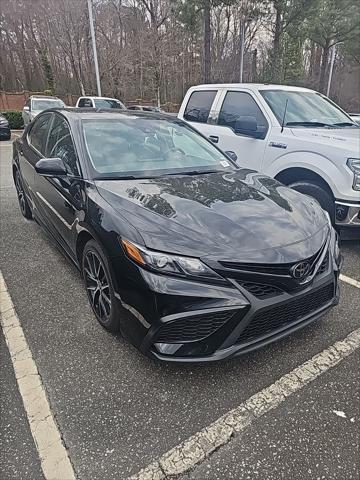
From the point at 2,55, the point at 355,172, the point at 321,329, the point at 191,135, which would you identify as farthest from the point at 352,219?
the point at 2,55

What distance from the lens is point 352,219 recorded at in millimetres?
3814

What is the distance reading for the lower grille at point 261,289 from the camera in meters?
1.98

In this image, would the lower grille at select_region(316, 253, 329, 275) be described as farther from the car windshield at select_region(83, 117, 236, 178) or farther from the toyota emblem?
the car windshield at select_region(83, 117, 236, 178)

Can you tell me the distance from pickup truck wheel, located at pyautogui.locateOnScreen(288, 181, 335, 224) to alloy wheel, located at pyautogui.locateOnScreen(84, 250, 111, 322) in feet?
9.02

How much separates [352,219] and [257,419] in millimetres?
2627

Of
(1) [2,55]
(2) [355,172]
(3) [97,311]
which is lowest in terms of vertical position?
→ (3) [97,311]

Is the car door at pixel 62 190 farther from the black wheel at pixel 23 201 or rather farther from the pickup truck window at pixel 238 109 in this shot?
the pickup truck window at pixel 238 109

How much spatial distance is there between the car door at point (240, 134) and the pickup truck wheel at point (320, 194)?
730 millimetres

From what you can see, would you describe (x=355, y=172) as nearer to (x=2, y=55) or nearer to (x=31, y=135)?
(x=31, y=135)

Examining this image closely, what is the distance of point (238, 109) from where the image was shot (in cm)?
507

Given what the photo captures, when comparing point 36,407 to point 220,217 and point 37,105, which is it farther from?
point 37,105

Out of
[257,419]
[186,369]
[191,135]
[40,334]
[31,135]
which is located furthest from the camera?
[31,135]

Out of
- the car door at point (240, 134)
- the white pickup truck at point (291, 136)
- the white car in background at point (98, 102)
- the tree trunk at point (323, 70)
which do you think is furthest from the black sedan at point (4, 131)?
the tree trunk at point (323, 70)

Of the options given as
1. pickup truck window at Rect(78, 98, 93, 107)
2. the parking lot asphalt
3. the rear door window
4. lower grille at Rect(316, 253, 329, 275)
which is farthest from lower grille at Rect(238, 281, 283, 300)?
pickup truck window at Rect(78, 98, 93, 107)
